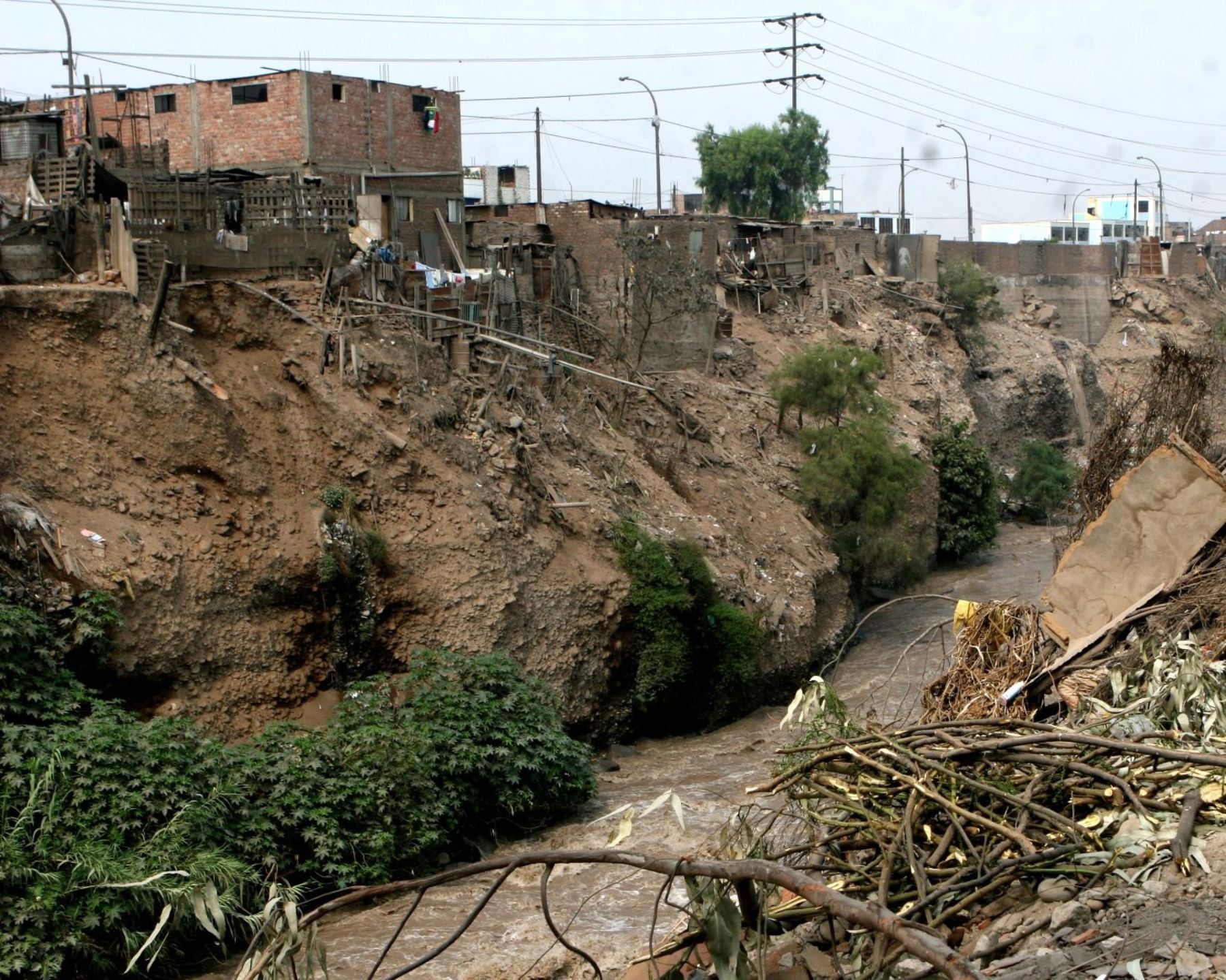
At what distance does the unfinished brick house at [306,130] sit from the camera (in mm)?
27625

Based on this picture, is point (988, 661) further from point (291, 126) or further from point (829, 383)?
point (291, 126)

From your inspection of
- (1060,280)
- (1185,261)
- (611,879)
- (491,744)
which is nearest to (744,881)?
(611,879)

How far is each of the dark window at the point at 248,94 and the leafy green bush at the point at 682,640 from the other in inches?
514

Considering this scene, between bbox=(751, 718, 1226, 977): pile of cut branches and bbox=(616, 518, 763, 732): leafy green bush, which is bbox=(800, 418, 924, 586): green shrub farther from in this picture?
bbox=(751, 718, 1226, 977): pile of cut branches

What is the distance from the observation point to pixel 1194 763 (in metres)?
5.08

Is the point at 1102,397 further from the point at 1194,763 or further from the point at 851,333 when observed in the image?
the point at 1194,763

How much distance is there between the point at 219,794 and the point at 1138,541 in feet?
28.6

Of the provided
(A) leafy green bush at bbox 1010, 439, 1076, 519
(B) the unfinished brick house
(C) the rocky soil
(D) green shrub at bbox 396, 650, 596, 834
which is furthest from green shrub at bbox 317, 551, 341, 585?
(A) leafy green bush at bbox 1010, 439, 1076, 519

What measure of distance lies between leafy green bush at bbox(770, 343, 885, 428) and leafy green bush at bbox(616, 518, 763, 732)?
704 centimetres

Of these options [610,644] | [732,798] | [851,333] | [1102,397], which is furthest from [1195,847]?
[1102,397]

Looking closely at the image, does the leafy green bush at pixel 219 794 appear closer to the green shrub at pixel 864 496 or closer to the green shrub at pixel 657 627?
the green shrub at pixel 657 627

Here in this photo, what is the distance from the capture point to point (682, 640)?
→ 2002cm

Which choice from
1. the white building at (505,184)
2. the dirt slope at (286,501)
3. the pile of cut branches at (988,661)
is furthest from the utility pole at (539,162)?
the pile of cut branches at (988,661)

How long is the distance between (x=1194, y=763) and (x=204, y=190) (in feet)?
59.1
